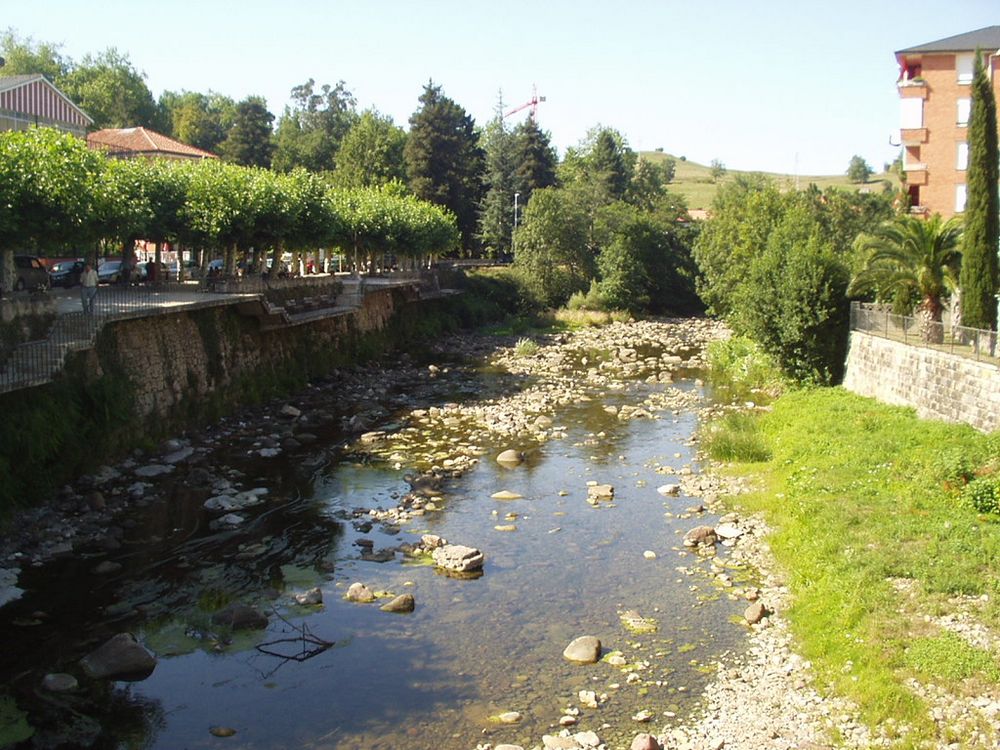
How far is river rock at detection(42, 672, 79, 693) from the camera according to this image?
13484mm

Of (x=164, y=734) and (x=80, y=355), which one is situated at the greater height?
(x=80, y=355)

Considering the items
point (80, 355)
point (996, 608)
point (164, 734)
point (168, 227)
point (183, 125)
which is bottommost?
point (164, 734)

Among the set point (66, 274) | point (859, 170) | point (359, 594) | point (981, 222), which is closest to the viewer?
point (359, 594)

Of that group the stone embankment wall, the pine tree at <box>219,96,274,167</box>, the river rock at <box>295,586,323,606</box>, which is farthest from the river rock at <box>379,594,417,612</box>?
the pine tree at <box>219,96,274,167</box>

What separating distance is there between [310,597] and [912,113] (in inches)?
1520

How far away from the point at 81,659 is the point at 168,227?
81.4 ft

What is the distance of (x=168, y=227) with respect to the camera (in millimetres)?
36188

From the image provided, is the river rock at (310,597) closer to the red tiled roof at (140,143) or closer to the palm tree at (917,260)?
the palm tree at (917,260)

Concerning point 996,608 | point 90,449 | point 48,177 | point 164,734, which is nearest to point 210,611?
point 164,734

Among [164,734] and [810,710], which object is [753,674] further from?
[164,734]

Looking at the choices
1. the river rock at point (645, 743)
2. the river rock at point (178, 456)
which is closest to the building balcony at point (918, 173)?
the river rock at point (178, 456)

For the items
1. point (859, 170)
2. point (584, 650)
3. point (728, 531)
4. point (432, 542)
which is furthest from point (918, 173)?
point (859, 170)

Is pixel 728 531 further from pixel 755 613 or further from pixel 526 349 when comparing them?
pixel 526 349

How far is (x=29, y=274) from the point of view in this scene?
33094 millimetres
